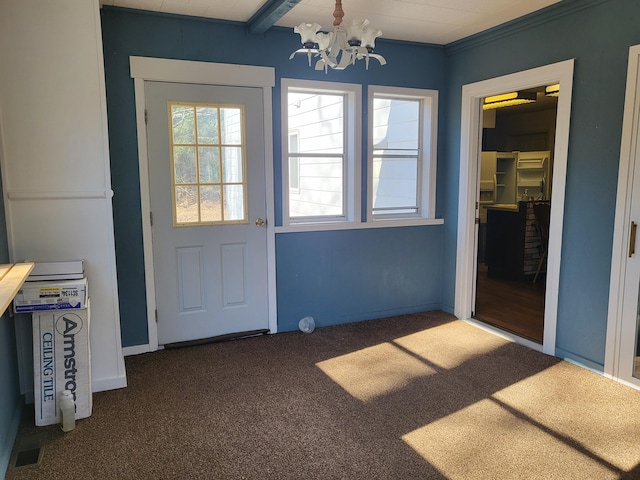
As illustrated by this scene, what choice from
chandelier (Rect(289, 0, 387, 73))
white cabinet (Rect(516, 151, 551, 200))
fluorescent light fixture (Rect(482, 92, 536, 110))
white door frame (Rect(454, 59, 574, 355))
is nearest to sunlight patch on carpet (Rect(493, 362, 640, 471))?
white door frame (Rect(454, 59, 574, 355))

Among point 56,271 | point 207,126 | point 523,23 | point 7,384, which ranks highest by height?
point 523,23

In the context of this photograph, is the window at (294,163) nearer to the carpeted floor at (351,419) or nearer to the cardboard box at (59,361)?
the carpeted floor at (351,419)

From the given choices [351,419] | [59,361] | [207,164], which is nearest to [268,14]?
[207,164]

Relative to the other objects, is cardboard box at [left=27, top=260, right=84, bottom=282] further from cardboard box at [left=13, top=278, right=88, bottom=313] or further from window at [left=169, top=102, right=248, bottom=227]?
window at [left=169, top=102, right=248, bottom=227]

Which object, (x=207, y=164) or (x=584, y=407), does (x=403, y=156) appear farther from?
(x=584, y=407)

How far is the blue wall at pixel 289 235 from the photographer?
337 cm

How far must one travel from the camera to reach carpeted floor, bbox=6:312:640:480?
223cm

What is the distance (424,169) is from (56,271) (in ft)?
10.7

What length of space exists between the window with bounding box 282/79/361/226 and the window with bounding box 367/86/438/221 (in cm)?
23

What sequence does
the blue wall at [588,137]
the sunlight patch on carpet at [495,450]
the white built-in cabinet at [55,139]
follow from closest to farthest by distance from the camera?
the sunlight patch on carpet at [495,450] < the white built-in cabinet at [55,139] < the blue wall at [588,137]

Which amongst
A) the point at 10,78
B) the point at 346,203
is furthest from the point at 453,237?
the point at 10,78

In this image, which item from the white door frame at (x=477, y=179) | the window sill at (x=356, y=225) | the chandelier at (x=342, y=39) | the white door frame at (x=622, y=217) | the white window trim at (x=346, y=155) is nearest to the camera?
the chandelier at (x=342, y=39)

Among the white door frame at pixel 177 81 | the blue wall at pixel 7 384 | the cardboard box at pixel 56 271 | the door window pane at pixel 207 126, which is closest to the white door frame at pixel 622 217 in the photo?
the white door frame at pixel 177 81

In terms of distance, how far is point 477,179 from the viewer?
428 cm
